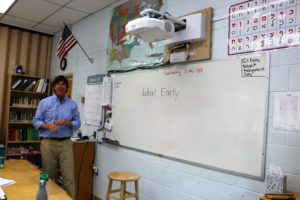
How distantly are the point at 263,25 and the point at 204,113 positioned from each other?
2.77 ft

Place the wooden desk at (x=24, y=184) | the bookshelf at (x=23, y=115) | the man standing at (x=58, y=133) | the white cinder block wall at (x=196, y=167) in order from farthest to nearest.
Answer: the bookshelf at (x=23, y=115), the man standing at (x=58, y=133), the white cinder block wall at (x=196, y=167), the wooden desk at (x=24, y=184)

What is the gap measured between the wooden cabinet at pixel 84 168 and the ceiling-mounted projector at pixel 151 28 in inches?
77.7

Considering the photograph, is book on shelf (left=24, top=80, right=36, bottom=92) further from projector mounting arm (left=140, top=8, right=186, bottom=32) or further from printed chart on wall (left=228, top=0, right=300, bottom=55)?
printed chart on wall (left=228, top=0, right=300, bottom=55)

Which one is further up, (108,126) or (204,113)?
(204,113)

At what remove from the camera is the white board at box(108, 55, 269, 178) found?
2.03 meters

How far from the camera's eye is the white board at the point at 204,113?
2033 millimetres

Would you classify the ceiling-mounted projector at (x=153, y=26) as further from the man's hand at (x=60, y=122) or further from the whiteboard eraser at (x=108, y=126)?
the whiteboard eraser at (x=108, y=126)

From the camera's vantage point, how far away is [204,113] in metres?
2.38

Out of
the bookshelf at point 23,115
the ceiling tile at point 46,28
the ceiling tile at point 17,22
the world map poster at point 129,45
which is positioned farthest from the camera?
the ceiling tile at point 46,28

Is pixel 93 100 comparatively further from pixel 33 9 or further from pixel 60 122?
pixel 33 9

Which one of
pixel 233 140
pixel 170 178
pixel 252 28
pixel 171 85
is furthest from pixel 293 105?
pixel 170 178

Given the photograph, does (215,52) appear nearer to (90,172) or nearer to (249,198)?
(249,198)

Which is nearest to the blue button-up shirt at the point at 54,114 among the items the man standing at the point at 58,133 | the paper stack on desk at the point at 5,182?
the man standing at the point at 58,133

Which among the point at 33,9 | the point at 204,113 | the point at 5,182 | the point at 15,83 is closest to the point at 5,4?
the point at 33,9
